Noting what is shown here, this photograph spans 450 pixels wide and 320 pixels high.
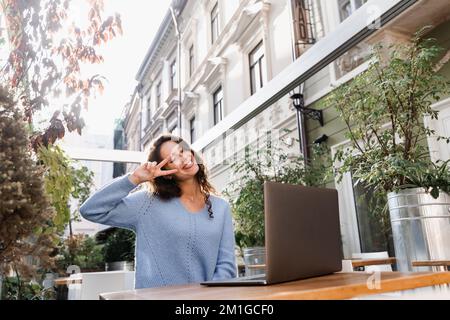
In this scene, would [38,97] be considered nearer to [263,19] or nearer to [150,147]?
[150,147]

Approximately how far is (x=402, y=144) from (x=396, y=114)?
0.19 meters

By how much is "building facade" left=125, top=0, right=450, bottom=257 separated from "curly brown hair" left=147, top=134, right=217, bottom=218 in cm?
153

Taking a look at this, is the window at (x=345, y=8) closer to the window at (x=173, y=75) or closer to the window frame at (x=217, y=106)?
the window frame at (x=217, y=106)

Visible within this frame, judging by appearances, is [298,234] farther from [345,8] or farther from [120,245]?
[120,245]

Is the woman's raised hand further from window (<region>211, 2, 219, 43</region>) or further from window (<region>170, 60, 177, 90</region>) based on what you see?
window (<region>211, 2, 219, 43</region>)

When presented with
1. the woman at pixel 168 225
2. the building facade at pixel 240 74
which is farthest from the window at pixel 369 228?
the woman at pixel 168 225

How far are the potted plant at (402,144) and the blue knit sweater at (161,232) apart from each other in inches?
48.4

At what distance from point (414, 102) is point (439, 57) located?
702 millimetres

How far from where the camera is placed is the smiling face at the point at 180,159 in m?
1.25

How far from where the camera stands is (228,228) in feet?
4.01

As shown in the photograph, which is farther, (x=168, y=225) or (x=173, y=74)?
(x=173, y=74)

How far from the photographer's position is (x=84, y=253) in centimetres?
388

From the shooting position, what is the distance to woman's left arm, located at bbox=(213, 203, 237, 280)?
3.90ft

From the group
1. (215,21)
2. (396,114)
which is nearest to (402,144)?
Result: (396,114)
